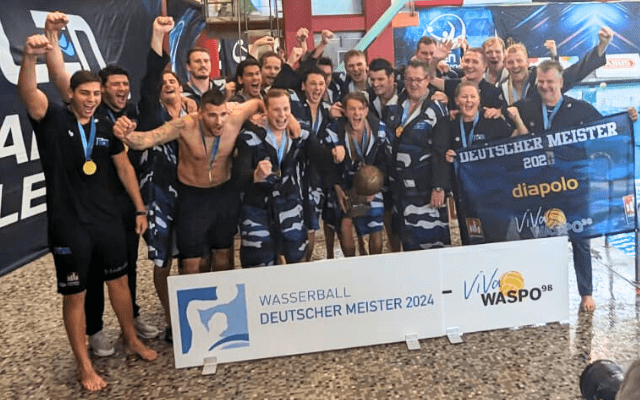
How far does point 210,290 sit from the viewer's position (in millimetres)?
3062

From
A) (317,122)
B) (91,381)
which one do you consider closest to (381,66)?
(317,122)

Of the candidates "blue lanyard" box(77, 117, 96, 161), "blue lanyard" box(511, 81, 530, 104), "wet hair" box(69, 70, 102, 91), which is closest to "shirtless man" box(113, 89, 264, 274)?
"blue lanyard" box(77, 117, 96, 161)

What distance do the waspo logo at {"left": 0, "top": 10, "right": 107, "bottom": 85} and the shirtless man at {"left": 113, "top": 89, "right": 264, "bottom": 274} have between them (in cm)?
229

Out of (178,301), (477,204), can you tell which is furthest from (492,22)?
(178,301)

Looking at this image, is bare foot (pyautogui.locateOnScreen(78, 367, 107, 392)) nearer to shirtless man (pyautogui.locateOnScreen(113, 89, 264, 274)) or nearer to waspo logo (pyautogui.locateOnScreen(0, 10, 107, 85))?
shirtless man (pyautogui.locateOnScreen(113, 89, 264, 274))

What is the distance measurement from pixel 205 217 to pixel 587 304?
2.33 metres

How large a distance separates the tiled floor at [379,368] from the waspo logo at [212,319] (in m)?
0.13

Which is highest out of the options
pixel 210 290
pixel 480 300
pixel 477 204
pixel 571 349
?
pixel 477 204

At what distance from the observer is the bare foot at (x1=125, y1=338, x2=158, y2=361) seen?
10.4 ft

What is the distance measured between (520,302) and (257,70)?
2001 mm

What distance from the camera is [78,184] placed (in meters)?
2.79

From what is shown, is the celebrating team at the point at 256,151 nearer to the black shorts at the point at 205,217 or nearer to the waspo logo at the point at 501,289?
the black shorts at the point at 205,217

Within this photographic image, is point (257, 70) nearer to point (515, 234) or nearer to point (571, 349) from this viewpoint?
point (515, 234)

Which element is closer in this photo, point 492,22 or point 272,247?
point 272,247
